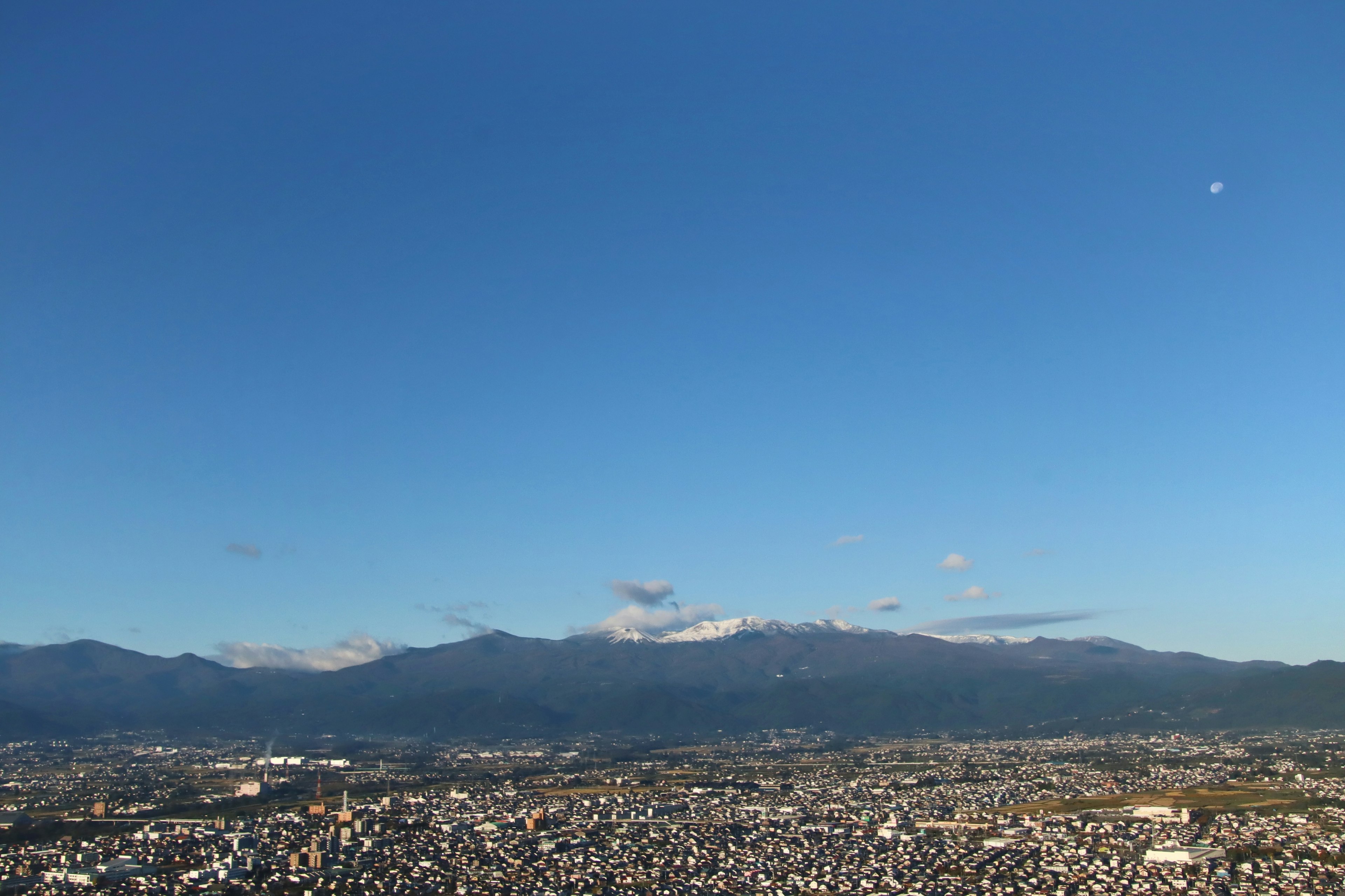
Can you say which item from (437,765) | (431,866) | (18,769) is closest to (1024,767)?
(437,765)

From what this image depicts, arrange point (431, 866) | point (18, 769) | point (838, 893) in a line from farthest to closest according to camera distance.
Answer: point (18, 769), point (431, 866), point (838, 893)

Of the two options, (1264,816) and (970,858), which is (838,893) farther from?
(1264,816)

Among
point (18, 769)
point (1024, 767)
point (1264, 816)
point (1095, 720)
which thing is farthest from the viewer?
point (1095, 720)

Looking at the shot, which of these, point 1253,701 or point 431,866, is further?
point 1253,701

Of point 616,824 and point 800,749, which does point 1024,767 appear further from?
point 616,824

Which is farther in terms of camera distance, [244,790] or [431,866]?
[244,790]

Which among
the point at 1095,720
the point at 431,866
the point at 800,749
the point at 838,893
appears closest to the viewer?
the point at 838,893

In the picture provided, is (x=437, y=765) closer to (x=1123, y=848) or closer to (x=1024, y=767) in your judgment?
(x=1024, y=767)

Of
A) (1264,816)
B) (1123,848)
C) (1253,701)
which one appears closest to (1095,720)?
(1253,701)

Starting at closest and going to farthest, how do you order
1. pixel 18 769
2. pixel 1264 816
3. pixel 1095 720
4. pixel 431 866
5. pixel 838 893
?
pixel 838 893 < pixel 431 866 < pixel 1264 816 < pixel 18 769 < pixel 1095 720
